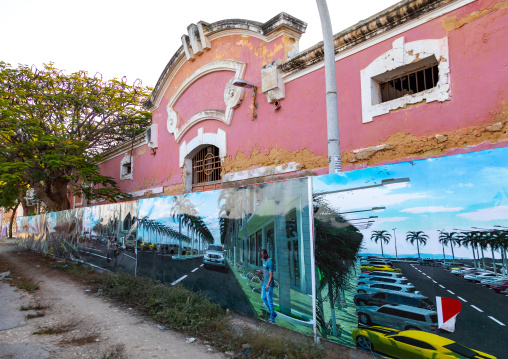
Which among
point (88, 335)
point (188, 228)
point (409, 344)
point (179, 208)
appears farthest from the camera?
point (179, 208)

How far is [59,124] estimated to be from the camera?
45.8ft

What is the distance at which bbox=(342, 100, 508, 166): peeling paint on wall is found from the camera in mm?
4645

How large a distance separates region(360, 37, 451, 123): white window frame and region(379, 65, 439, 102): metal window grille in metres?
0.09

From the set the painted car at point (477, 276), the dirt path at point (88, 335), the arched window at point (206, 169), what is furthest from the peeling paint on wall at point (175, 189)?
the painted car at point (477, 276)

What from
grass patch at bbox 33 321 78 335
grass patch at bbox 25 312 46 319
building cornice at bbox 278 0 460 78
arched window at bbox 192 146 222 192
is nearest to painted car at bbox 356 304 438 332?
grass patch at bbox 33 321 78 335

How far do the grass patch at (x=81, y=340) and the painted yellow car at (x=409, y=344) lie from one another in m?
3.25

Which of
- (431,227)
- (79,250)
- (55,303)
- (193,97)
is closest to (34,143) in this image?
(79,250)

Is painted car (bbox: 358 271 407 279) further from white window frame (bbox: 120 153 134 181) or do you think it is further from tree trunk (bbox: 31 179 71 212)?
tree trunk (bbox: 31 179 71 212)

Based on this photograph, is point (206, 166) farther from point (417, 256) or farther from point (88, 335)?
point (417, 256)

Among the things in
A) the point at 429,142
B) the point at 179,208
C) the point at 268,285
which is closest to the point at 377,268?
the point at 268,285

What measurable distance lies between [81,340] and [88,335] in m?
0.19

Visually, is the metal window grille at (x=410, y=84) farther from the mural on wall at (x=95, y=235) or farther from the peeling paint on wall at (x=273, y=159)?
the mural on wall at (x=95, y=235)

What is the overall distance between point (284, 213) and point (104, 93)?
1238 centimetres

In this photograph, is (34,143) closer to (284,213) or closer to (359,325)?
(284,213)
